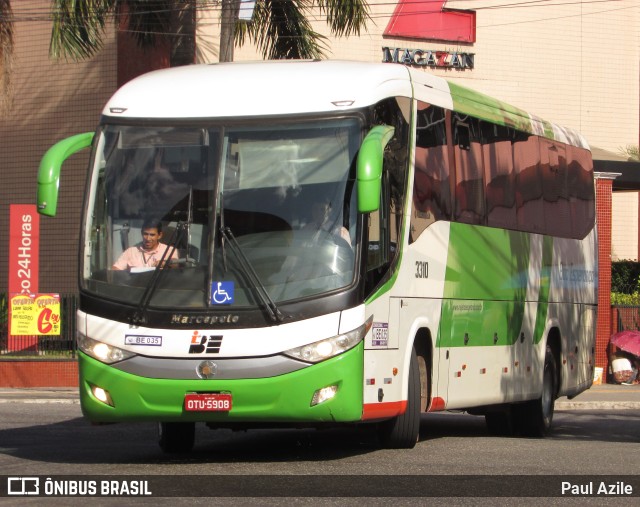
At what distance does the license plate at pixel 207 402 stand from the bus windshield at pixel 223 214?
2.45ft

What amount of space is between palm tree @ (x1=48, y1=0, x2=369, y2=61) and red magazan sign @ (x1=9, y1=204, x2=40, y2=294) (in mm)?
3201

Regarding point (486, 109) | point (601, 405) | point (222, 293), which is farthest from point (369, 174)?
point (601, 405)

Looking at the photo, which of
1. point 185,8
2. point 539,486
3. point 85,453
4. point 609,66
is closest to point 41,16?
point 185,8

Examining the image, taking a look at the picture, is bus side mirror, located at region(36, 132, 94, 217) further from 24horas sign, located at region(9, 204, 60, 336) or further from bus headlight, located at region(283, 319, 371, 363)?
24horas sign, located at region(9, 204, 60, 336)

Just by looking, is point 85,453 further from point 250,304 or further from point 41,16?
point 41,16

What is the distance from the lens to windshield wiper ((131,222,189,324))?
11.4 metres

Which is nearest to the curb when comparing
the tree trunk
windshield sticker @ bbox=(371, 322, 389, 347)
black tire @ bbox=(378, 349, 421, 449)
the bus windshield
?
the tree trunk

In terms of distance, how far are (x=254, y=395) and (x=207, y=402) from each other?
1.29 feet

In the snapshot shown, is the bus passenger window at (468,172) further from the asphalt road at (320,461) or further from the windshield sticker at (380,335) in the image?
the windshield sticker at (380,335)

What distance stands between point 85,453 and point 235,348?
245cm

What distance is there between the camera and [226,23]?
2422 centimetres

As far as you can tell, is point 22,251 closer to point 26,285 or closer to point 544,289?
point 26,285

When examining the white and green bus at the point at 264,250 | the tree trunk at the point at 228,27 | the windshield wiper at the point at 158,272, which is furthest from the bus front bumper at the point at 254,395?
the tree trunk at the point at 228,27

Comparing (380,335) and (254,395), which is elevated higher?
(380,335)
